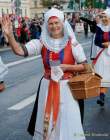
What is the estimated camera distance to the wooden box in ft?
16.4

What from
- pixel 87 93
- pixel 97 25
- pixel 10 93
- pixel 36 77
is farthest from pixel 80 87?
pixel 36 77

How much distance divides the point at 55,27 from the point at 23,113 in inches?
143

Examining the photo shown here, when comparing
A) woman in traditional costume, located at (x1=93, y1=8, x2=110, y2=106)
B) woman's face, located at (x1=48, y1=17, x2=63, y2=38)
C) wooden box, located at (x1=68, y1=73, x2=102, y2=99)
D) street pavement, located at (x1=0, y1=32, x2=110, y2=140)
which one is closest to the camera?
wooden box, located at (x1=68, y1=73, x2=102, y2=99)

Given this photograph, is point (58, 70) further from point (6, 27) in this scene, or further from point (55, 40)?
A: point (6, 27)

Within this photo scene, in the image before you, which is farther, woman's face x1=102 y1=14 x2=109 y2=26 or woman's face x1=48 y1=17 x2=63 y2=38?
woman's face x1=102 y1=14 x2=109 y2=26

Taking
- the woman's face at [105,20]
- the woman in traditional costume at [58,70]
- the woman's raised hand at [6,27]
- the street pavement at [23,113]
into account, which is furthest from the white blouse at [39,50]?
the woman's face at [105,20]

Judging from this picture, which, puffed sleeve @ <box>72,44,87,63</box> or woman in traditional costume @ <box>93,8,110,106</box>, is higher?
puffed sleeve @ <box>72,44,87,63</box>

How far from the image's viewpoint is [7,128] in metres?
7.46

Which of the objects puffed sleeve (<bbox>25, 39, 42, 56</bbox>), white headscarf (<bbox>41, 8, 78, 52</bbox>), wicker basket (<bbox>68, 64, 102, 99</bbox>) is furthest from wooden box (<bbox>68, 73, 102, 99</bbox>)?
puffed sleeve (<bbox>25, 39, 42, 56</bbox>)

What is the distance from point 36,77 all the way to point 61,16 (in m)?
8.32

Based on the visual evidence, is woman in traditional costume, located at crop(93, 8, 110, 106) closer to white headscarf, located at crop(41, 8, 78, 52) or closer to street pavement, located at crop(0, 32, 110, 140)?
street pavement, located at crop(0, 32, 110, 140)

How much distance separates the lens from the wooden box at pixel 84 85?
4.99 meters

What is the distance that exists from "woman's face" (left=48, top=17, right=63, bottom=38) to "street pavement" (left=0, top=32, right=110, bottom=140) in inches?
80.1

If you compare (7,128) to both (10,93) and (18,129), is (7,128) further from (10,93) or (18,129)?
(10,93)
